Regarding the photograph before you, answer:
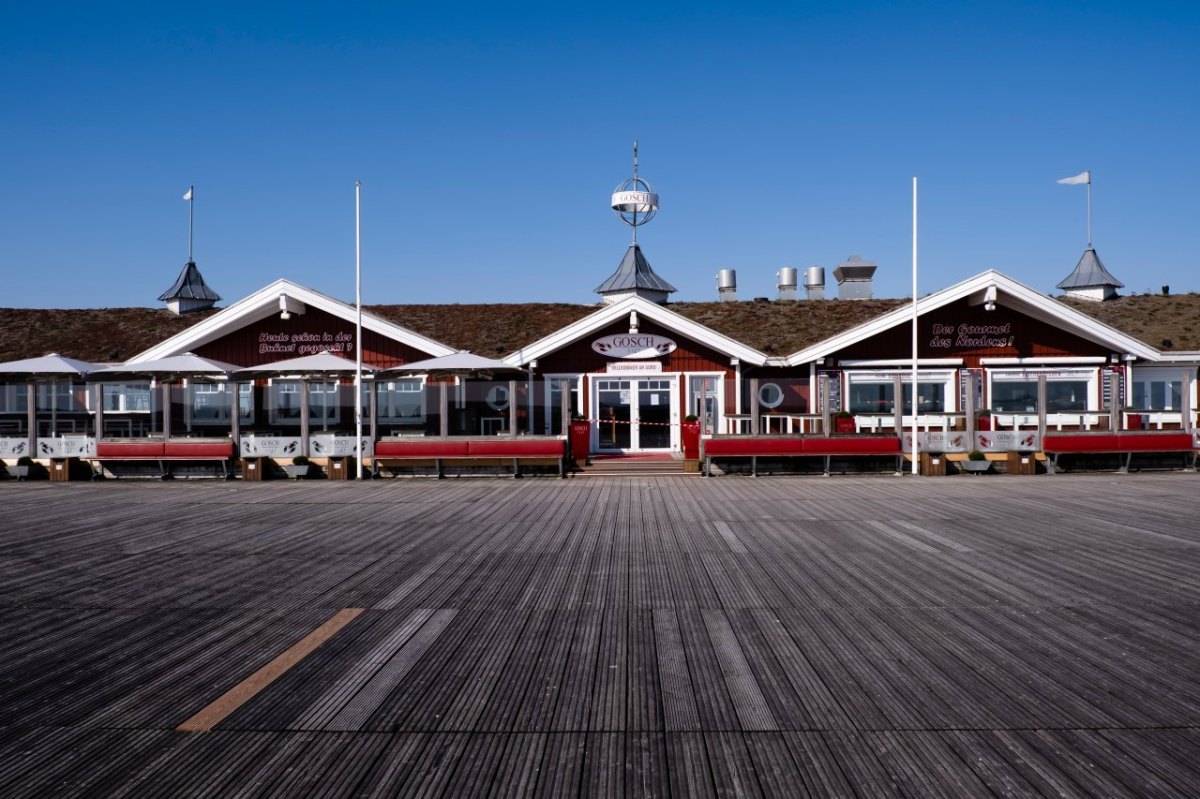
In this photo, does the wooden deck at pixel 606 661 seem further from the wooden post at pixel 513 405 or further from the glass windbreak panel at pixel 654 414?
the glass windbreak panel at pixel 654 414

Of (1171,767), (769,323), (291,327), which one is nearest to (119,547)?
(1171,767)

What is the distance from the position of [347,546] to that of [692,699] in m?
6.56

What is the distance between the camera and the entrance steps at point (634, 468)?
21156 millimetres

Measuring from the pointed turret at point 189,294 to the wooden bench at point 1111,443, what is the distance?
2504cm

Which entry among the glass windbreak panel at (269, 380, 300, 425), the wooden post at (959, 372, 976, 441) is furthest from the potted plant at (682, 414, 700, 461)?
the glass windbreak panel at (269, 380, 300, 425)

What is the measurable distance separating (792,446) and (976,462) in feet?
14.2

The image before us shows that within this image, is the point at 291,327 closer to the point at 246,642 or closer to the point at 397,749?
the point at 246,642

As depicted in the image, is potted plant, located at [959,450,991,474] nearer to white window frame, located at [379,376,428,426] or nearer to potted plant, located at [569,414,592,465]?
potted plant, located at [569,414,592,465]

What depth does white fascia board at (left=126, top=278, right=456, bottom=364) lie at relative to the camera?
75.4 feet

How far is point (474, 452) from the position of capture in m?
20.7

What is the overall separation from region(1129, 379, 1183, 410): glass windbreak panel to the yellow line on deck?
23454 mm

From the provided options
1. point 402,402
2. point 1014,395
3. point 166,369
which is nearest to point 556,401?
point 402,402

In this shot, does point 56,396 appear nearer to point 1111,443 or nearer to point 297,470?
point 297,470

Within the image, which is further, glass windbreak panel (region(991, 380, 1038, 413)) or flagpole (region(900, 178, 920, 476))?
glass windbreak panel (region(991, 380, 1038, 413))
